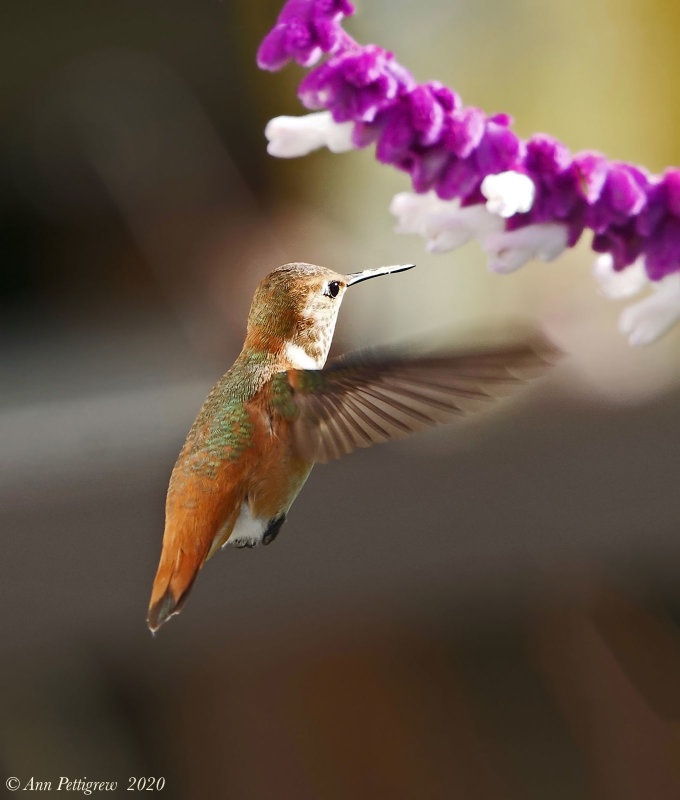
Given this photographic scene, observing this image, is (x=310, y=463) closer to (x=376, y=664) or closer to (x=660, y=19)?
(x=376, y=664)

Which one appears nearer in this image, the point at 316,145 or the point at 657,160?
the point at 316,145

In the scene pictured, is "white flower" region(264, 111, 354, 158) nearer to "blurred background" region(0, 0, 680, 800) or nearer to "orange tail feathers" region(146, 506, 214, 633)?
"orange tail feathers" region(146, 506, 214, 633)

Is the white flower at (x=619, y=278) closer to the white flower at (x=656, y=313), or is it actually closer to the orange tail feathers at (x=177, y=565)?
the white flower at (x=656, y=313)

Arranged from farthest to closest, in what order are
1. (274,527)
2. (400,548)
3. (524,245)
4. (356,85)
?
(400,548), (274,527), (524,245), (356,85)

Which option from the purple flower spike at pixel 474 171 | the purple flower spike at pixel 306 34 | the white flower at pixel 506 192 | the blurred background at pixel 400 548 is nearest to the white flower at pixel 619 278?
the purple flower spike at pixel 474 171

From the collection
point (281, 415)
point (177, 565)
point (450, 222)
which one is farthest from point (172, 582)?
point (450, 222)

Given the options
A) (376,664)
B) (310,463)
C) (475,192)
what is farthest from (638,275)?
(376,664)

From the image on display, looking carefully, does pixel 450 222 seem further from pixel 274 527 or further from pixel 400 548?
pixel 400 548
